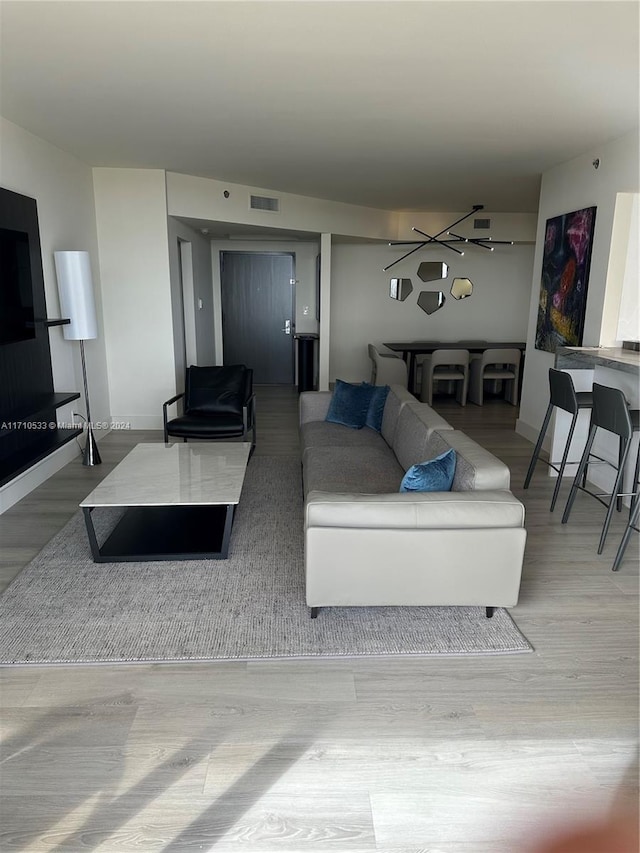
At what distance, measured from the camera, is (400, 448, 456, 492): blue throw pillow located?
2.67 metres

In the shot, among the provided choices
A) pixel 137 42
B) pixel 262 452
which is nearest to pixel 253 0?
pixel 137 42

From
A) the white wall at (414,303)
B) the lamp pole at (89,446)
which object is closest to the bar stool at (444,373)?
the white wall at (414,303)

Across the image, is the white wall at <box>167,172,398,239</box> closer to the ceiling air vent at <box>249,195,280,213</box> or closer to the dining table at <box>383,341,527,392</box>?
the ceiling air vent at <box>249,195,280,213</box>

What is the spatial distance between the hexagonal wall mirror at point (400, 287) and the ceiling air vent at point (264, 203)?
2650mm

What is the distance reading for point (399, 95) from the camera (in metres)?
3.23

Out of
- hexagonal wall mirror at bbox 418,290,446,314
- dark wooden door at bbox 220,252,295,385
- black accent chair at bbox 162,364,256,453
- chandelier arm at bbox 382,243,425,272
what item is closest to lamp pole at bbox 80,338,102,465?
black accent chair at bbox 162,364,256,453

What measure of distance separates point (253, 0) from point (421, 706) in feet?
8.92

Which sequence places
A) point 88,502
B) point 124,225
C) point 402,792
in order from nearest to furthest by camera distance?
point 402,792 < point 88,502 < point 124,225

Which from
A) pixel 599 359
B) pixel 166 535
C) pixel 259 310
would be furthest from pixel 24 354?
pixel 259 310

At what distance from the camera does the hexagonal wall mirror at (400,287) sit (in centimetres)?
872

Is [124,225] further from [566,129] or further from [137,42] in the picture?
[566,129]

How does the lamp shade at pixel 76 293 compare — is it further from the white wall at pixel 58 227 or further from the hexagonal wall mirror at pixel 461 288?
the hexagonal wall mirror at pixel 461 288

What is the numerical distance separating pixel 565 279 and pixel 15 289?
4345mm

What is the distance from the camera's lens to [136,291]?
5770 millimetres
